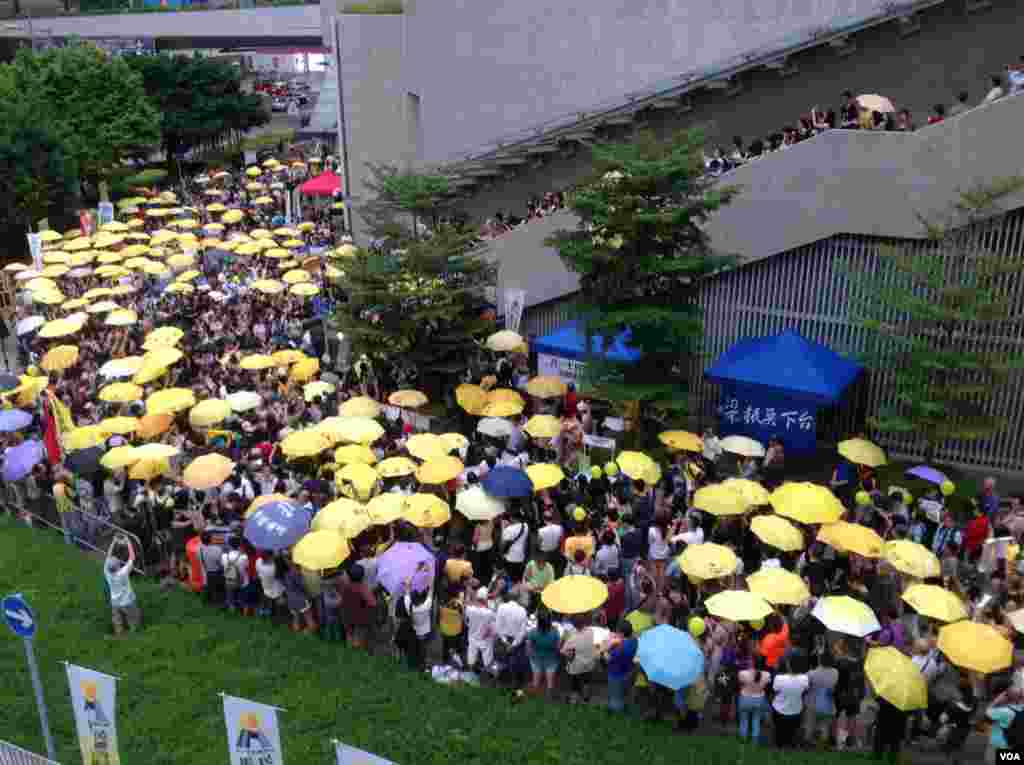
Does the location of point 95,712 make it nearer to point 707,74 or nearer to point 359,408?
point 359,408

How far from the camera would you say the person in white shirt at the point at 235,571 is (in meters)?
11.7

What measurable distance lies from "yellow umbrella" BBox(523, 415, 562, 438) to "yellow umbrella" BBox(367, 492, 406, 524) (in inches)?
127

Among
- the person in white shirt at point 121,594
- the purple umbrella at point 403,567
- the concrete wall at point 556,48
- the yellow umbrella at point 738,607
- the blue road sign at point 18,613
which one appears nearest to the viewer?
the blue road sign at point 18,613

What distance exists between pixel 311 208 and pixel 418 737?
28.5 metres

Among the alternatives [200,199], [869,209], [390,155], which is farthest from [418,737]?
[200,199]

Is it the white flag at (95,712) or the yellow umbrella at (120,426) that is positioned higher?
the white flag at (95,712)

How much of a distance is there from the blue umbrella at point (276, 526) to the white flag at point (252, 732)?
357cm

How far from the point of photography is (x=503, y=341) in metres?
18.5

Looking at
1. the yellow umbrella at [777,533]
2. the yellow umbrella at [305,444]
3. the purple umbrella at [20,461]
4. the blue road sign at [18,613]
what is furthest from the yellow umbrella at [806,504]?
the purple umbrella at [20,461]

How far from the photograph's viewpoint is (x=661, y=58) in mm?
21172

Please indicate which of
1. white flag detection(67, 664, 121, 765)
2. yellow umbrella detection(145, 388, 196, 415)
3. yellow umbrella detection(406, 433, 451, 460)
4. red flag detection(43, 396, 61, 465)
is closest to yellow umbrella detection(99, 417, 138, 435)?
yellow umbrella detection(145, 388, 196, 415)

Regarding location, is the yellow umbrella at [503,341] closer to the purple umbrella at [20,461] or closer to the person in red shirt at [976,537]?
the purple umbrella at [20,461]

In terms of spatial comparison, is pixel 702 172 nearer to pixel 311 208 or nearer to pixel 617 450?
pixel 617 450

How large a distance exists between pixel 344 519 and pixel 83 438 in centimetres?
532
